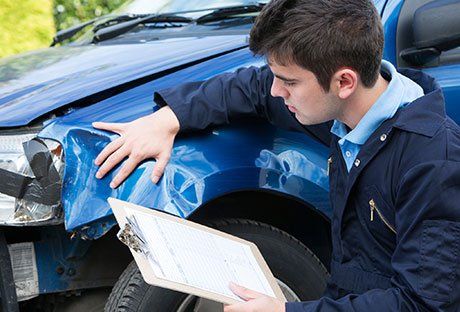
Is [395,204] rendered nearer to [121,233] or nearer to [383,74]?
[383,74]

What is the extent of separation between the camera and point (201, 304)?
2553 millimetres

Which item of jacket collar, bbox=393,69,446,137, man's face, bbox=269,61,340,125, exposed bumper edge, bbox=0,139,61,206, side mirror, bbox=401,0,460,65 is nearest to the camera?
jacket collar, bbox=393,69,446,137

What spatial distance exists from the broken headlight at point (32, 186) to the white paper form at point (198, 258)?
352 millimetres

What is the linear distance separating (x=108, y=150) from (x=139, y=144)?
94mm

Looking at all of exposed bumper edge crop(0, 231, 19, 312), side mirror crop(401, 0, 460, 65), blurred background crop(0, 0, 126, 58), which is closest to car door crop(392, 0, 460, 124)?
side mirror crop(401, 0, 460, 65)

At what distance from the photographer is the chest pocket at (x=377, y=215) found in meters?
2.01

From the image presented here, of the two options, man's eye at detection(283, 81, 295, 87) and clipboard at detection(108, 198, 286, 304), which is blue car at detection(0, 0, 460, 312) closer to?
clipboard at detection(108, 198, 286, 304)

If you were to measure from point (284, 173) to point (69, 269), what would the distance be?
29.3 inches

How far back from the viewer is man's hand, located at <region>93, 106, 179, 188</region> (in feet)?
7.76

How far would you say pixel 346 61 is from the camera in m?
2.03

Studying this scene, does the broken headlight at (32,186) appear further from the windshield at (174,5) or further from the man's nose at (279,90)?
the windshield at (174,5)

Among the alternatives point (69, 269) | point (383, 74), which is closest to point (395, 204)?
point (383, 74)

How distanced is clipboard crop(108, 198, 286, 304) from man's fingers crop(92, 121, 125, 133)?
0.34 meters

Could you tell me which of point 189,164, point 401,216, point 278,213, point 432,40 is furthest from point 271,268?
point 432,40
